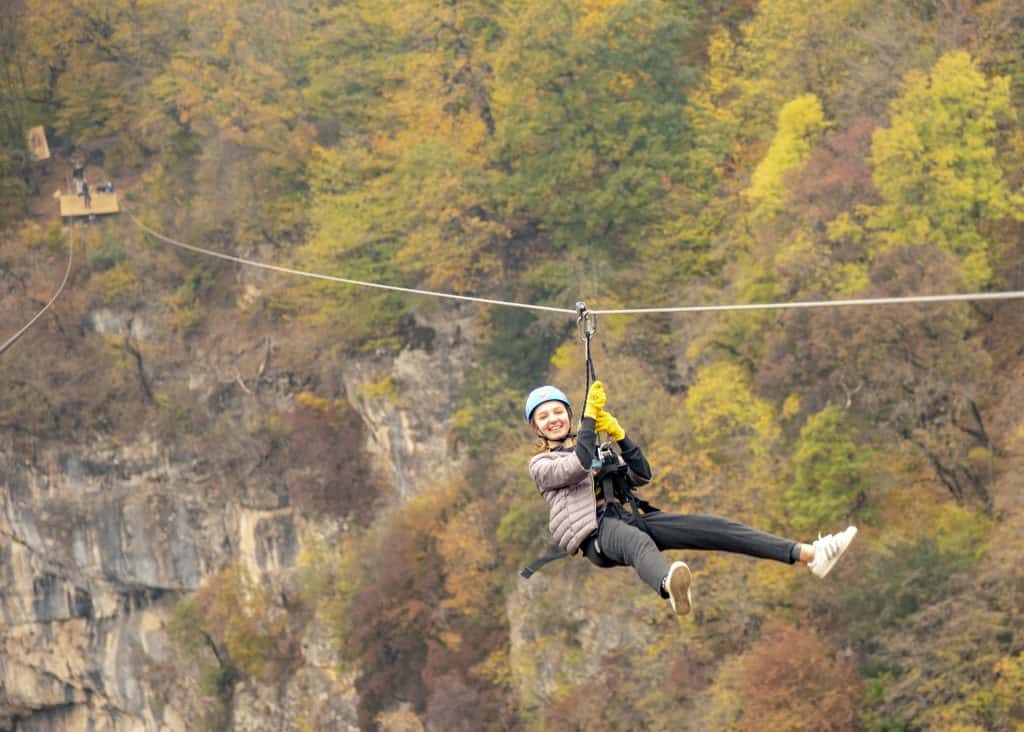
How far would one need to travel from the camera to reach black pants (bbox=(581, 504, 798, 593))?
438 inches

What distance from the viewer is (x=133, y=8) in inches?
2261

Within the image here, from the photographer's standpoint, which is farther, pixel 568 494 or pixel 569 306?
pixel 569 306

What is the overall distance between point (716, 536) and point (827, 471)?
2201 centimetres

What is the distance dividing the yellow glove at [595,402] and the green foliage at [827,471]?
69.7 ft

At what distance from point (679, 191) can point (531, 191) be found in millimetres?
4045

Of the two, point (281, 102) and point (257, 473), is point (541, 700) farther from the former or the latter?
point (281, 102)

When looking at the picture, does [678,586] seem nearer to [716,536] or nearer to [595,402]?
[716,536]

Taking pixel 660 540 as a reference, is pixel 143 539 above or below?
above

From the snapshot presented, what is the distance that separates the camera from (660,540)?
1191cm

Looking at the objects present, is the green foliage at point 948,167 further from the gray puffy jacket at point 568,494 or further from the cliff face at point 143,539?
the gray puffy jacket at point 568,494

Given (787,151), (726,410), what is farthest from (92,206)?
(726,410)

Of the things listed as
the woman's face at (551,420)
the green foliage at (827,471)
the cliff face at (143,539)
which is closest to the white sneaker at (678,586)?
the woman's face at (551,420)

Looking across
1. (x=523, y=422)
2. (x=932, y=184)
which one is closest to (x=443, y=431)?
(x=523, y=422)

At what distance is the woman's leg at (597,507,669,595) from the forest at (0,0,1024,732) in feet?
58.0
